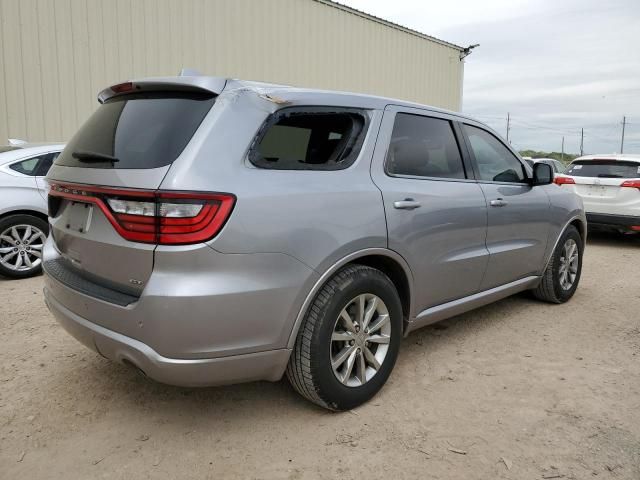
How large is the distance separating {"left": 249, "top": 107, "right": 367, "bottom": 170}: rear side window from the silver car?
4.02 metres

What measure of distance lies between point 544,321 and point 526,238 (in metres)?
0.76

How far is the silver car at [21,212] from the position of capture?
5.35m

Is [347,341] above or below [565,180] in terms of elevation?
below

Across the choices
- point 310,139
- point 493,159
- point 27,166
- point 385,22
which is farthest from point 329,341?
point 385,22

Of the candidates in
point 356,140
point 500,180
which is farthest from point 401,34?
point 356,140

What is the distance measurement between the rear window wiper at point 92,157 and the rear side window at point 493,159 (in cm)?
243

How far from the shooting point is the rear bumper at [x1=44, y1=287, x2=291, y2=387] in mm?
2146

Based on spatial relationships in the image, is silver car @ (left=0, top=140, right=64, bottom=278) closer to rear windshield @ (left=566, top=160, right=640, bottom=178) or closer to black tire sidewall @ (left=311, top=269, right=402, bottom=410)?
black tire sidewall @ (left=311, top=269, right=402, bottom=410)

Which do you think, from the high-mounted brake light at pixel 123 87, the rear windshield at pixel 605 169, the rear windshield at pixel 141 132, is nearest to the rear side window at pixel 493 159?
the rear windshield at pixel 141 132

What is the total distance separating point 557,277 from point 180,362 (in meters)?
3.67

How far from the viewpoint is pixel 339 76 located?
1159 cm

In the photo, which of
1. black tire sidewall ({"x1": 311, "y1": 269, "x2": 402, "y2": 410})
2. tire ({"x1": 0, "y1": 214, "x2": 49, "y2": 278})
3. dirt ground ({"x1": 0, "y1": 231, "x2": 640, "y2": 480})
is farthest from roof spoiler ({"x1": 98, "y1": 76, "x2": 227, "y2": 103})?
tire ({"x1": 0, "y1": 214, "x2": 49, "y2": 278})

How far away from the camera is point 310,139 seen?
2.62 metres

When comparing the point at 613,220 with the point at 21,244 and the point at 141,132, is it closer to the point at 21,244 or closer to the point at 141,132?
the point at 141,132
